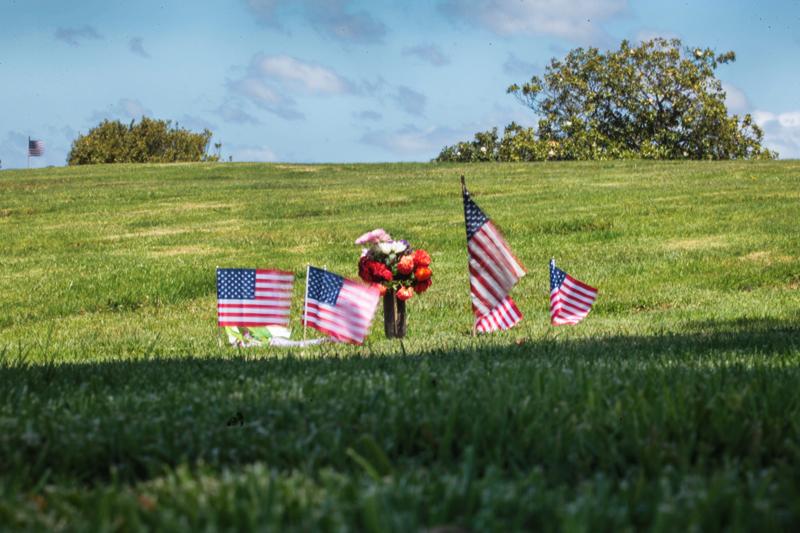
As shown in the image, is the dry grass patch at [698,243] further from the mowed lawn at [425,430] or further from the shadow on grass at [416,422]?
the shadow on grass at [416,422]

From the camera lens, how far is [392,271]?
431 inches

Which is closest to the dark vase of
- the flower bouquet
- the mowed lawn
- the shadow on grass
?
the flower bouquet

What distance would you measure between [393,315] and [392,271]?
0.53 m

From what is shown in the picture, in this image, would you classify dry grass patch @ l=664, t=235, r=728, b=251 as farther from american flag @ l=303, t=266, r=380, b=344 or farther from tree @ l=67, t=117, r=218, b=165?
tree @ l=67, t=117, r=218, b=165

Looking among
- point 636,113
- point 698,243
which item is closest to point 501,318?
point 698,243

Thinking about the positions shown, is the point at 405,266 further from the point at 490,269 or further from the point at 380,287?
the point at 490,269

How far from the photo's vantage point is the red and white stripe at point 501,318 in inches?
437

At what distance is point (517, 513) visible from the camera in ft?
8.40

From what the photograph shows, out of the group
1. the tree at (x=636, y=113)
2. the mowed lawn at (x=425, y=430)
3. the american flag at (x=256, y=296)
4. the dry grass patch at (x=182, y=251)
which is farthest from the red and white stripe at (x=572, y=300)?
the tree at (x=636, y=113)

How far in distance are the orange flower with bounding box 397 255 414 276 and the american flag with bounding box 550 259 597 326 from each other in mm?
2178

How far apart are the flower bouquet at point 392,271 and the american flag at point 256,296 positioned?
91 cm

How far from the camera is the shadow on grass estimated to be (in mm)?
3236

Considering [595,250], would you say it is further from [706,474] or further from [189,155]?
[189,155]

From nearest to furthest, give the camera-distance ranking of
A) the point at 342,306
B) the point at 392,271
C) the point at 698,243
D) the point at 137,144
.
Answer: the point at 342,306 → the point at 392,271 → the point at 698,243 → the point at 137,144
